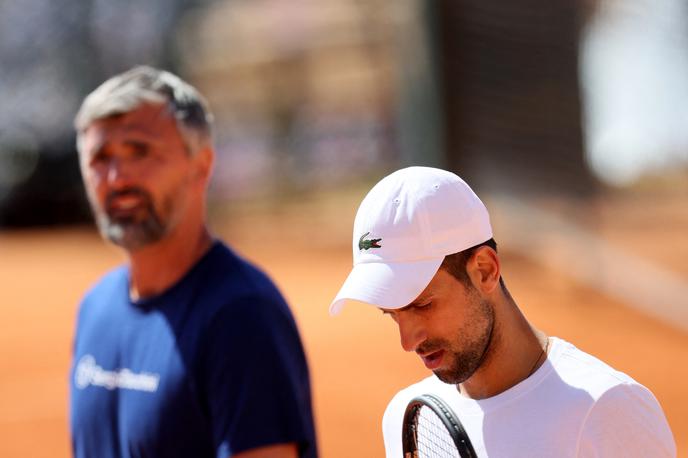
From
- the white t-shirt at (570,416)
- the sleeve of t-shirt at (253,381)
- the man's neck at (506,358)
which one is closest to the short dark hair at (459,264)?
the man's neck at (506,358)

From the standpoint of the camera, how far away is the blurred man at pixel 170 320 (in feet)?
10.7

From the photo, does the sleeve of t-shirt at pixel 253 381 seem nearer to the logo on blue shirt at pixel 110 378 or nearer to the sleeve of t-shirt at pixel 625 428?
the logo on blue shirt at pixel 110 378

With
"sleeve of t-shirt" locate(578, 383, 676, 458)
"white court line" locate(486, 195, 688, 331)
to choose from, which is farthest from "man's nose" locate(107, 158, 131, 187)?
"white court line" locate(486, 195, 688, 331)

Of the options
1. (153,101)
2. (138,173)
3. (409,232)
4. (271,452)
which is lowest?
(271,452)

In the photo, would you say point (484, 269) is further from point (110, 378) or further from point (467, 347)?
point (110, 378)

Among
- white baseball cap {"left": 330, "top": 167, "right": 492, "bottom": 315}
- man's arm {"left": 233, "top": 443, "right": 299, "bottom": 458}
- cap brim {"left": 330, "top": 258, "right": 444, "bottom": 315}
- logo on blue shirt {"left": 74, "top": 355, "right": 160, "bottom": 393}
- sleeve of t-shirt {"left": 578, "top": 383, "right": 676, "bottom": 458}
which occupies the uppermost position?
white baseball cap {"left": 330, "top": 167, "right": 492, "bottom": 315}

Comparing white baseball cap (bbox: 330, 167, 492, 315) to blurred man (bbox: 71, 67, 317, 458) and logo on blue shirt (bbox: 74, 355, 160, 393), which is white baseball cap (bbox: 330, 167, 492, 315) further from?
logo on blue shirt (bbox: 74, 355, 160, 393)

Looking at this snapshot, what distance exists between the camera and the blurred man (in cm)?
327

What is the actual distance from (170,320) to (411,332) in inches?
47.3

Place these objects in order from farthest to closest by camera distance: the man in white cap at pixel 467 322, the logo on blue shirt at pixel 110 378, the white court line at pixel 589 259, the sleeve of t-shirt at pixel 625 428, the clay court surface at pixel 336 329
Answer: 1. the white court line at pixel 589 259
2. the clay court surface at pixel 336 329
3. the logo on blue shirt at pixel 110 378
4. the man in white cap at pixel 467 322
5. the sleeve of t-shirt at pixel 625 428

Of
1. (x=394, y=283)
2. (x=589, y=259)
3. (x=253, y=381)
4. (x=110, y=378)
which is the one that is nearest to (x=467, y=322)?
(x=394, y=283)

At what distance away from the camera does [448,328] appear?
8.27 feet

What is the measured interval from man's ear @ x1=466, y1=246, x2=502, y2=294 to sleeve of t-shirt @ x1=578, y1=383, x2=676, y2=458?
361 millimetres

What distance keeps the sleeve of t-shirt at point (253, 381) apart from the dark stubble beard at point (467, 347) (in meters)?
0.83
